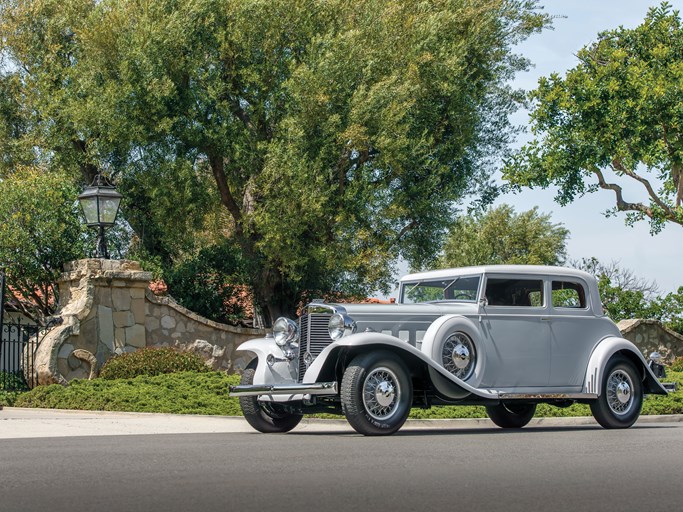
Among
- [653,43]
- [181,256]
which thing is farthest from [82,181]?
[653,43]

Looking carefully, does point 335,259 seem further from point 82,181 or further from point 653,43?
point 653,43

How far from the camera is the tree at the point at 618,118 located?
27859 millimetres

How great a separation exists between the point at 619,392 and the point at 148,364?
911cm

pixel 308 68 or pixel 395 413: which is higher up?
pixel 308 68

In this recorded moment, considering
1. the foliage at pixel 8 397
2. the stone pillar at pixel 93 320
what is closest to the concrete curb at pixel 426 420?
the foliage at pixel 8 397

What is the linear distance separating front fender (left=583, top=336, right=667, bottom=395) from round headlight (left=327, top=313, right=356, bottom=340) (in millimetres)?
3391

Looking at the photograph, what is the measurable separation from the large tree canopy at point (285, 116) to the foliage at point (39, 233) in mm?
1922

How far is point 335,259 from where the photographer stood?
24094 mm

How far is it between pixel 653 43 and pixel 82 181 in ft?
55.0

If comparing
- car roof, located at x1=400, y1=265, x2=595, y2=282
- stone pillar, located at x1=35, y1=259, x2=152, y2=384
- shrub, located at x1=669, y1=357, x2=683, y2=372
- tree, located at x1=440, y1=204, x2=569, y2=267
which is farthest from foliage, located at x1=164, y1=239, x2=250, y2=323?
tree, located at x1=440, y1=204, x2=569, y2=267

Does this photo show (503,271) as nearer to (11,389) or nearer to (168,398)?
(168,398)

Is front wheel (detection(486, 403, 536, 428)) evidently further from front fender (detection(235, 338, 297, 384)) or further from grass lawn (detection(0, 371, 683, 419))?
front fender (detection(235, 338, 297, 384))

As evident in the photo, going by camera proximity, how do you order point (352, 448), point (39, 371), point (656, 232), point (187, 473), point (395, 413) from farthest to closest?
point (656, 232) < point (39, 371) < point (395, 413) < point (352, 448) < point (187, 473)

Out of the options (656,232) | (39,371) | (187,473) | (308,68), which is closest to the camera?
(187,473)
